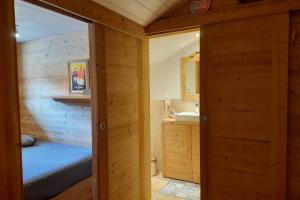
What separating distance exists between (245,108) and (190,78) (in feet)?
5.56

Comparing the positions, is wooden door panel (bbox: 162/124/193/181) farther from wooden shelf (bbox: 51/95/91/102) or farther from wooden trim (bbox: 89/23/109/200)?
wooden trim (bbox: 89/23/109/200)

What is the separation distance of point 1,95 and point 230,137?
1.80m

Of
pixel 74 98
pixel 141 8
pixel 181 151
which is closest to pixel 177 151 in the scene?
pixel 181 151

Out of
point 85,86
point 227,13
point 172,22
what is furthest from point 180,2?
point 85,86

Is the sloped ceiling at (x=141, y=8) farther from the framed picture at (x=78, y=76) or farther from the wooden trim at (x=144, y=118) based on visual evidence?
the framed picture at (x=78, y=76)

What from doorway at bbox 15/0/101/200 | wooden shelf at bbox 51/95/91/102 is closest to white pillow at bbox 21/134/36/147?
doorway at bbox 15/0/101/200

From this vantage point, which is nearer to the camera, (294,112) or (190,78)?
(294,112)

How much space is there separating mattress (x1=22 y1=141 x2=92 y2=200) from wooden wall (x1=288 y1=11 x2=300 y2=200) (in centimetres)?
204

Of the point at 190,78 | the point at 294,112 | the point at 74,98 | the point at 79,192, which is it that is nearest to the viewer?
the point at 294,112

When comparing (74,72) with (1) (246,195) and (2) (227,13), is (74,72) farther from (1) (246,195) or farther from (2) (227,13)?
(1) (246,195)

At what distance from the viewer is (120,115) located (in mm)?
2113

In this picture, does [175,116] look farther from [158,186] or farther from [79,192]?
[79,192]

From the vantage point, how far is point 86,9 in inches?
66.4

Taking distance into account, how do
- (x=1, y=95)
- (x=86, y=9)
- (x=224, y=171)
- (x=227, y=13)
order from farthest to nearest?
(x=224, y=171) → (x=227, y=13) → (x=86, y=9) → (x=1, y=95)
